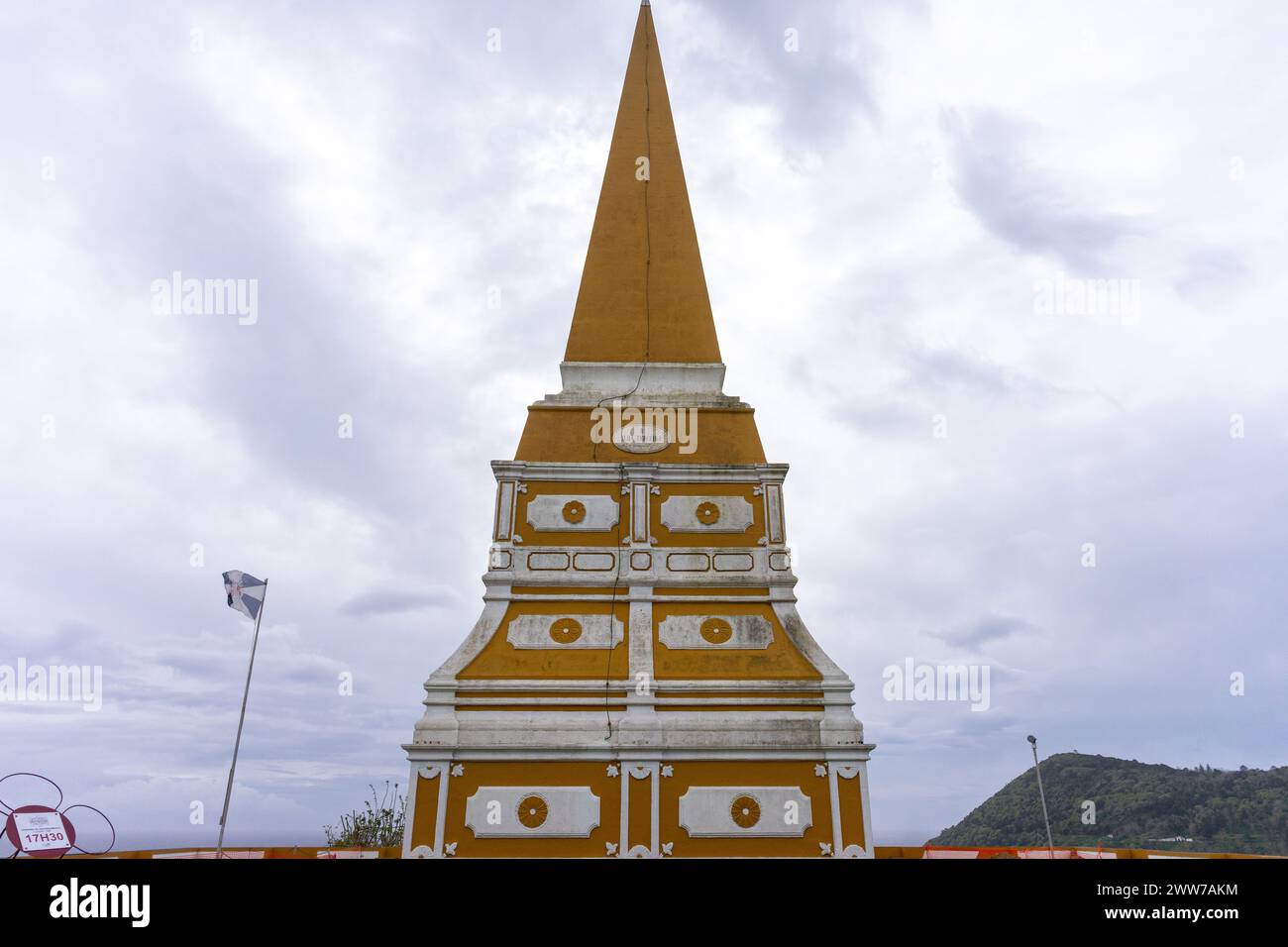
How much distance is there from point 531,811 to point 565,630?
3518mm

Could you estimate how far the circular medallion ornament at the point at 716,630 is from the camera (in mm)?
17234

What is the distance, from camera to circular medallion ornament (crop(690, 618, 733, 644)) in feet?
56.5

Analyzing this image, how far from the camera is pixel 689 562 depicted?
707 inches

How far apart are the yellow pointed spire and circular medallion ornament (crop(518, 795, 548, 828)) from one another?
33.1 ft

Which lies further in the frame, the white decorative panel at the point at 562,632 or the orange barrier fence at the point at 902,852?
the white decorative panel at the point at 562,632

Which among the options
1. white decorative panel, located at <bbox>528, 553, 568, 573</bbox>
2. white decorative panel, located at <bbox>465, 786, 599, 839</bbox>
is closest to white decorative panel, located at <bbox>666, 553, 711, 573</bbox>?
white decorative panel, located at <bbox>528, 553, 568, 573</bbox>

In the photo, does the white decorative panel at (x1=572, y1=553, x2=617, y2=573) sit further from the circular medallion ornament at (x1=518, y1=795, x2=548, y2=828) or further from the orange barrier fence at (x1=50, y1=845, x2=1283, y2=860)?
the orange barrier fence at (x1=50, y1=845, x2=1283, y2=860)

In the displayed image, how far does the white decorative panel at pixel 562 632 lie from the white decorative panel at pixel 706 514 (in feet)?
8.39

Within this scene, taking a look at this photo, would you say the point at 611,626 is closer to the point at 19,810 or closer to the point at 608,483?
the point at 608,483

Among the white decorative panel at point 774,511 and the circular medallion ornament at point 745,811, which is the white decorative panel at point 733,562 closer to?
the white decorative panel at point 774,511

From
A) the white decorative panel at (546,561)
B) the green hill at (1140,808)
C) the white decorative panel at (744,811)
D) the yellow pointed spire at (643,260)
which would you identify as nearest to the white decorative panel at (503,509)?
the white decorative panel at (546,561)

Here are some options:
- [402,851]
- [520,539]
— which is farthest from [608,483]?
[402,851]
